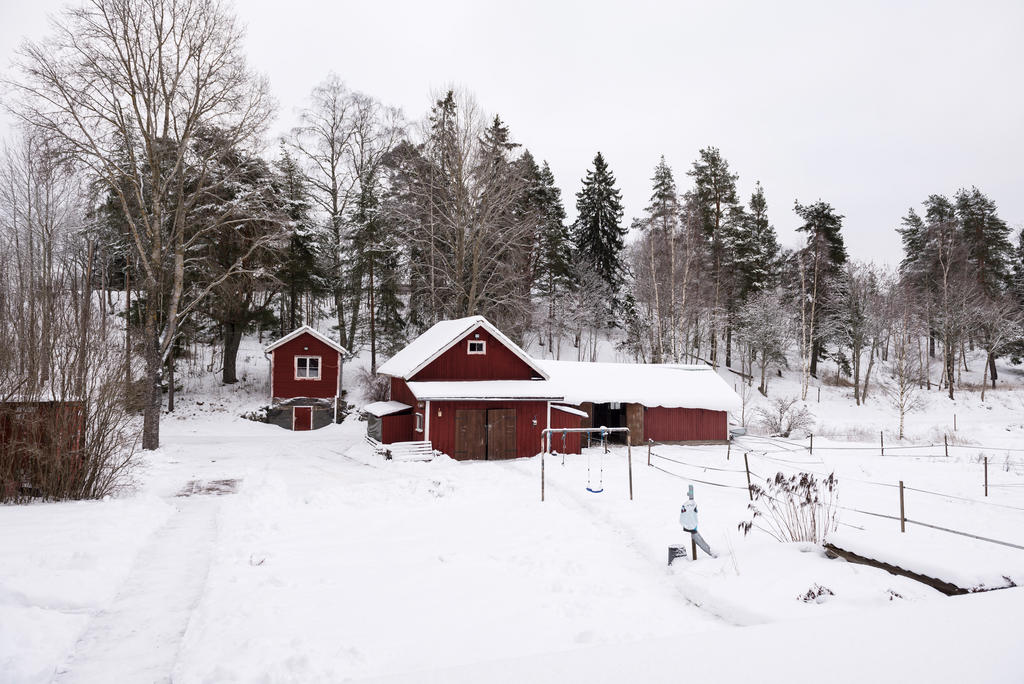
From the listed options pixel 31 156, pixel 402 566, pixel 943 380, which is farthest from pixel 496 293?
pixel 943 380

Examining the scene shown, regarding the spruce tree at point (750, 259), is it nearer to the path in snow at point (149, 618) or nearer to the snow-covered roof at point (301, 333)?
the snow-covered roof at point (301, 333)

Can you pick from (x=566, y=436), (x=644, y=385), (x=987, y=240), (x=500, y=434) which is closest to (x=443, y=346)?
(x=500, y=434)

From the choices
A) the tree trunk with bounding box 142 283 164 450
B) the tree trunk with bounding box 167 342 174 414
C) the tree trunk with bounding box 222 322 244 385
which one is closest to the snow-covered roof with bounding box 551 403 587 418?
the tree trunk with bounding box 142 283 164 450

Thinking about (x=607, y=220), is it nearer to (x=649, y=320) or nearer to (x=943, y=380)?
(x=649, y=320)

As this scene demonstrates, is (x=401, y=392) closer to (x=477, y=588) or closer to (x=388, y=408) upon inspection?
(x=388, y=408)

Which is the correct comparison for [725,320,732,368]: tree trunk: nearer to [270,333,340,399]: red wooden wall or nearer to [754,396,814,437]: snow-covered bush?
[754,396,814,437]: snow-covered bush

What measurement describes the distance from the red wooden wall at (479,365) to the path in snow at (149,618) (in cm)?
1143

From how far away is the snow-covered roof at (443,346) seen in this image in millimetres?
20422

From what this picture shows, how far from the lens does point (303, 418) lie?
1102 inches

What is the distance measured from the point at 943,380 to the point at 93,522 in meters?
47.3

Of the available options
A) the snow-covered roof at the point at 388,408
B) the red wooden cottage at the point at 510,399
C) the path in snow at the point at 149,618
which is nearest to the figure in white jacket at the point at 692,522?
the path in snow at the point at 149,618

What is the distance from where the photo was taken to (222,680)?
514 cm

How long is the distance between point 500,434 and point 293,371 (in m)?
14.1

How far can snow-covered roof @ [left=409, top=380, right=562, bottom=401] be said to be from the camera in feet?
63.1
